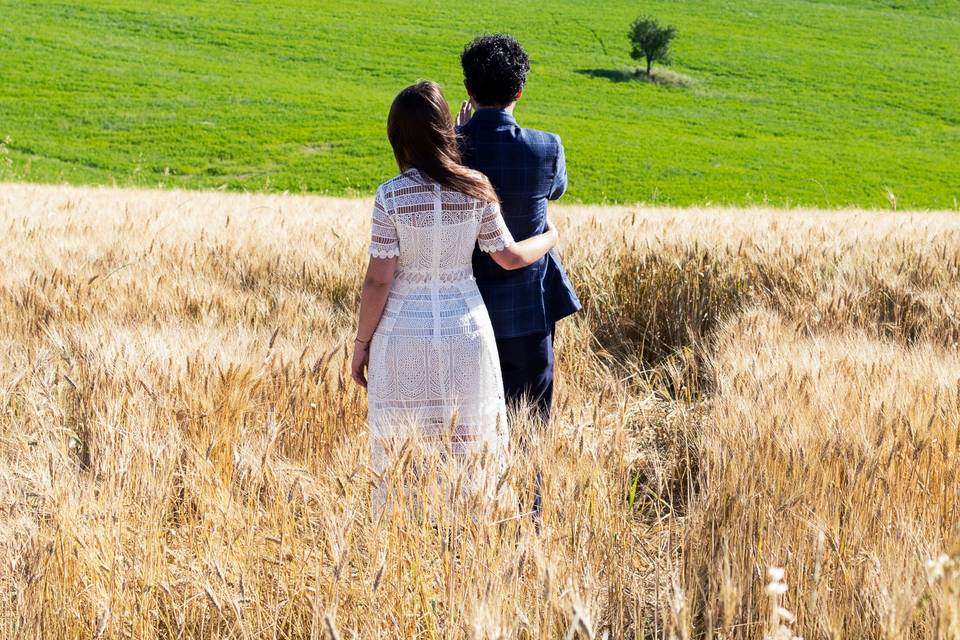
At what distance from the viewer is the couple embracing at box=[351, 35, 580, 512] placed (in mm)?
2496

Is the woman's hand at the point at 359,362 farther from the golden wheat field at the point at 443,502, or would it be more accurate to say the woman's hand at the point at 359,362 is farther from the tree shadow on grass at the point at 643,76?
the tree shadow on grass at the point at 643,76

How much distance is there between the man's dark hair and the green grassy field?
21709mm

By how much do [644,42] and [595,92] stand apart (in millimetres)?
5688

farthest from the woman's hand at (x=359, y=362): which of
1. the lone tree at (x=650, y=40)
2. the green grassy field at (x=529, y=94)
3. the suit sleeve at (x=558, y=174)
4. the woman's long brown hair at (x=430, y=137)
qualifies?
the lone tree at (x=650, y=40)

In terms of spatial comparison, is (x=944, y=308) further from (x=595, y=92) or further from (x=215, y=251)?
(x=595, y=92)

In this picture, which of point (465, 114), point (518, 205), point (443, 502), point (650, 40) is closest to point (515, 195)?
point (518, 205)

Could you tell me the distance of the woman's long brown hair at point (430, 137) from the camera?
2461mm

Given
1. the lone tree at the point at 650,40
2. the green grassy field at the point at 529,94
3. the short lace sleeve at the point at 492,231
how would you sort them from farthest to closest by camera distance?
the lone tree at the point at 650,40, the green grassy field at the point at 529,94, the short lace sleeve at the point at 492,231

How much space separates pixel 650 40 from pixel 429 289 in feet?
170

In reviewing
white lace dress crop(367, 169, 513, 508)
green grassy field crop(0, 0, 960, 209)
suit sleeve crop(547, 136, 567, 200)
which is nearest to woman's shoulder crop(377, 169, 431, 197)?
white lace dress crop(367, 169, 513, 508)

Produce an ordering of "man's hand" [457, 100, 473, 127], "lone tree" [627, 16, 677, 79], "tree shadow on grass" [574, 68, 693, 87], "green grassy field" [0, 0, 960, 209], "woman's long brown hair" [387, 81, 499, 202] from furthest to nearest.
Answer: "tree shadow on grass" [574, 68, 693, 87] → "lone tree" [627, 16, 677, 79] → "green grassy field" [0, 0, 960, 209] → "man's hand" [457, 100, 473, 127] → "woman's long brown hair" [387, 81, 499, 202]

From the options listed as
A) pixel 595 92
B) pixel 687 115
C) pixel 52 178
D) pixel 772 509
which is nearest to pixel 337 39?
pixel 595 92

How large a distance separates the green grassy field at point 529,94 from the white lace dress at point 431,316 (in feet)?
72.1

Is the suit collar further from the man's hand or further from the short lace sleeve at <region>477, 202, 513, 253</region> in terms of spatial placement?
the short lace sleeve at <region>477, 202, 513, 253</region>
